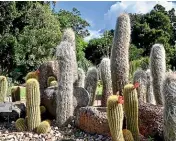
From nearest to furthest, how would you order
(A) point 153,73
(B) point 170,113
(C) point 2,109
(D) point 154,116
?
(B) point 170,113, (D) point 154,116, (A) point 153,73, (C) point 2,109

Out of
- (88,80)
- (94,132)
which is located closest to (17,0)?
(88,80)

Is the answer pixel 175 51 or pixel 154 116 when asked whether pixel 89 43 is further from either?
pixel 154 116

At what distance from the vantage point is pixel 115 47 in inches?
258

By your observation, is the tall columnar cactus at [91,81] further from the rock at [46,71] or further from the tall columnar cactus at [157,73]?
the tall columnar cactus at [157,73]

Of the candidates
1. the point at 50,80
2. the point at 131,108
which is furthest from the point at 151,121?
the point at 50,80

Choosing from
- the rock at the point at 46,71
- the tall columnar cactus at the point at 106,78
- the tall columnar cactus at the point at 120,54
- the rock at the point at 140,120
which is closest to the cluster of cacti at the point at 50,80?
the rock at the point at 46,71

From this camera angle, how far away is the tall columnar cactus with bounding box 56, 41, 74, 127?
6617 mm

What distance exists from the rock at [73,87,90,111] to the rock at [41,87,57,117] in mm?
387

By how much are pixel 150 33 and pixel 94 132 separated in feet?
86.3

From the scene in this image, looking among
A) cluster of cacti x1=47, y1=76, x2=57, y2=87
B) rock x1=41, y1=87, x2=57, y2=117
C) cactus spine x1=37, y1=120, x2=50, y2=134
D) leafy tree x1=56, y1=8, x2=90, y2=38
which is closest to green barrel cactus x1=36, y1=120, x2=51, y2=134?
cactus spine x1=37, y1=120, x2=50, y2=134

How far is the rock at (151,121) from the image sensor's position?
5.83 metres

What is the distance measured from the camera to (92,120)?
246 inches

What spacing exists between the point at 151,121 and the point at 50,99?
2070 millimetres

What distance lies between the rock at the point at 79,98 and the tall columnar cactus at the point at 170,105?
211 cm
